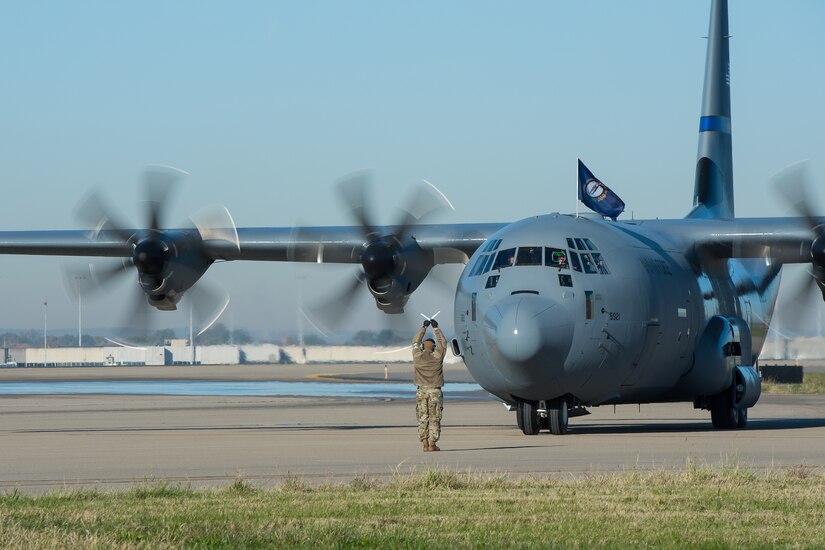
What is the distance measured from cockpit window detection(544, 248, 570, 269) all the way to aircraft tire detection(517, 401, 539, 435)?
262 cm

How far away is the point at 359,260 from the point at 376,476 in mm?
14981

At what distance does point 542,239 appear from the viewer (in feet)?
76.3

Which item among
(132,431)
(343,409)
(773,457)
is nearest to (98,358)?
(343,409)

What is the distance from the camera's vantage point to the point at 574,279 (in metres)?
22.8

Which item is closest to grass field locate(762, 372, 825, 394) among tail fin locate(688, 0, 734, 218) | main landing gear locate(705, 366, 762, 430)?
tail fin locate(688, 0, 734, 218)

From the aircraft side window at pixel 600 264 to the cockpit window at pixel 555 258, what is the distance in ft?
2.12

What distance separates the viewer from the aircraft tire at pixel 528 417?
23703 millimetres

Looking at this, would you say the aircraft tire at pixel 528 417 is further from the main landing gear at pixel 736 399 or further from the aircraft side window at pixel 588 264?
the main landing gear at pixel 736 399

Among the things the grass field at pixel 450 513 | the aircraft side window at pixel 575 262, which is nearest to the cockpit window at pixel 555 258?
the aircraft side window at pixel 575 262

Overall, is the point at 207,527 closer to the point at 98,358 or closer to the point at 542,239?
the point at 542,239

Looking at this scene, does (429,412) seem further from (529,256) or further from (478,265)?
(478,265)

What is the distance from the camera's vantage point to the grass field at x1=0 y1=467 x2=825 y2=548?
34.1 ft

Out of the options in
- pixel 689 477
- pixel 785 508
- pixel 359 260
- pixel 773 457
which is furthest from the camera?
pixel 359 260

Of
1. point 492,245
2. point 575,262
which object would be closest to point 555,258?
point 575,262
